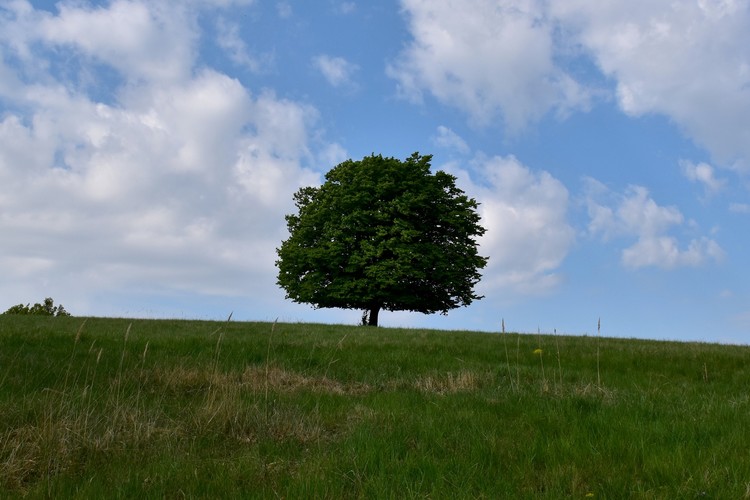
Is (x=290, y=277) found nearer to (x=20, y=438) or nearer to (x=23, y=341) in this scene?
(x=23, y=341)

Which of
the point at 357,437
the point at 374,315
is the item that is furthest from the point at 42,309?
the point at 357,437

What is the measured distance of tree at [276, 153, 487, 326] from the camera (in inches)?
1215

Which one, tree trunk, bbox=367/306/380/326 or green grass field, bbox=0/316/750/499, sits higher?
tree trunk, bbox=367/306/380/326

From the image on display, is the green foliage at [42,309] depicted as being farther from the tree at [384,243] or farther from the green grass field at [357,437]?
the green grass field at [357,437]

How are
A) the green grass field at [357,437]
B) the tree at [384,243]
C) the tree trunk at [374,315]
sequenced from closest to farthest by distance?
the green grass field at [357,437] → the tree at [384,243] → the tree trunk at [374,315]

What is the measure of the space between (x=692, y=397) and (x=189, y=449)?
319 inches

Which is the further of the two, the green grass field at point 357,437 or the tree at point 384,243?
the tree at point 384,243

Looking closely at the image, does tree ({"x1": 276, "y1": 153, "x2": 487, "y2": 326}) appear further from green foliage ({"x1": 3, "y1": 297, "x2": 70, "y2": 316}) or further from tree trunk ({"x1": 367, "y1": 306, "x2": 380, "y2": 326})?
green foliage ({"x1": 3, "y1": 297, "x2": 70, "y2": 316})

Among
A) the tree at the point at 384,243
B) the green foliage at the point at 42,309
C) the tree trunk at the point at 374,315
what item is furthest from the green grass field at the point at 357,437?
the green foliage at the point at 42,309

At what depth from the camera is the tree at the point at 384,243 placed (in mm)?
30859

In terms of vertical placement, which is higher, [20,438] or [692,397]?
[692,397]

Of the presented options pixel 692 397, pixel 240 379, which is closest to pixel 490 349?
pixel 692 397

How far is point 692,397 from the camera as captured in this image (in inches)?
348

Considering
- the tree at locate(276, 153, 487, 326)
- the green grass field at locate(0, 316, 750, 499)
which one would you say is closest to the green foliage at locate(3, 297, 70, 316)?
the tree at locate(276, 153, 487, 326)
